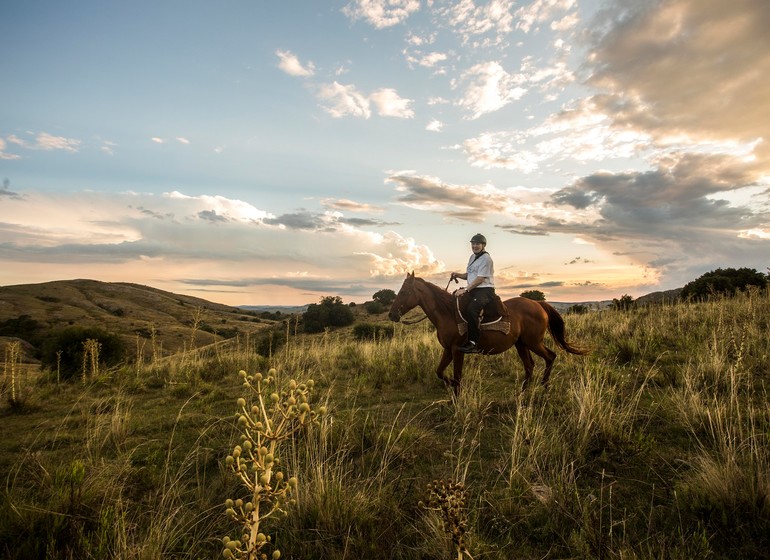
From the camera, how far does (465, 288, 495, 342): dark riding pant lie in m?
7.09

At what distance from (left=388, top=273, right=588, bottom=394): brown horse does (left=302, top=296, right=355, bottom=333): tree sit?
29.2m

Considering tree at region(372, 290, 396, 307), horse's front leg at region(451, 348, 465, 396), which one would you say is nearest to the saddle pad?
horse's front leg at region(451, 348, 465, 396)

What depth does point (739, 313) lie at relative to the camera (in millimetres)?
10930

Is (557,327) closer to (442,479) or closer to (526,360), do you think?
(526,360)

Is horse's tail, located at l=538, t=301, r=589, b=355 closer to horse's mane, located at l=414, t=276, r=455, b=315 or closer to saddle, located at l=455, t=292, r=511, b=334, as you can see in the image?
saddle, located at l=455, t=292, r=511, b=334

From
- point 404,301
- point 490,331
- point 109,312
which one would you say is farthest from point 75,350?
A: point 109,312

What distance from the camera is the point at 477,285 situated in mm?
7160

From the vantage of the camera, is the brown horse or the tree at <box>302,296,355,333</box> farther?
the tree at <box>302,296,355,333</box>

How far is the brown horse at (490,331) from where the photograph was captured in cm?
729

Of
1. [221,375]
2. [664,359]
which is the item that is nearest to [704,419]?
[664,359]

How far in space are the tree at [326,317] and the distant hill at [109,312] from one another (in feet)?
32.6

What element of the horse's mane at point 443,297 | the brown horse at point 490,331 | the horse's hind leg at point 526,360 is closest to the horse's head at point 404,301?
the brown horse at point 490,331

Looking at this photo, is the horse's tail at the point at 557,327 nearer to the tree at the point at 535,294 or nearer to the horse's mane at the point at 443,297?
the horse's mane at the point at 443,297

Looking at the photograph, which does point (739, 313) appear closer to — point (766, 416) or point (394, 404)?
point (766, 416)
